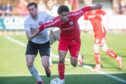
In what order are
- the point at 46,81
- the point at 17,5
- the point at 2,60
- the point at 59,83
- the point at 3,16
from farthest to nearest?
1. the point at 17,5
2. the point at 3,16
3. the point at 2,60
4. the point at 46,81
5. the point at 59,83

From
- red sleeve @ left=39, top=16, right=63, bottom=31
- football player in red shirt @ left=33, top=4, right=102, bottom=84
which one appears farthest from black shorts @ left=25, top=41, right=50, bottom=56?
red sleeve @ left=39, top=16, right=63, bottom=31

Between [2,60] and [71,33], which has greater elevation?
[71,33]

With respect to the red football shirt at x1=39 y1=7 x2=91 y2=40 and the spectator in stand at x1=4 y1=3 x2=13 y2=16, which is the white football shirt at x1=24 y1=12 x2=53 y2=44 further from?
the spectator in stand at x1=4 y1=3 x2=13 y2=16

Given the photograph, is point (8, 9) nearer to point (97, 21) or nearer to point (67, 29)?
point (97, 21)

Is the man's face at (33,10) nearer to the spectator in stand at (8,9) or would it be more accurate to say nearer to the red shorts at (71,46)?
the red shorts at (71,46)

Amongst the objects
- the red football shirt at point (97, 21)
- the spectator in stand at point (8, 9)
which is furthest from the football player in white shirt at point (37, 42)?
the spectator in stand at point (8, 9)

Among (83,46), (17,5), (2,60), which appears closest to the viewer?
(2,60)

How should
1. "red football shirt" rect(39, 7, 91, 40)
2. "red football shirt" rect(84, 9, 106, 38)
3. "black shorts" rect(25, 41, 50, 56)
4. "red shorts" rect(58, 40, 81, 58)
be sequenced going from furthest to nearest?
"red football shirt" rect(84, 9, 106, 38), "red shorts" rect(58, 40, 81, 58), "black shorts" rect(25, 41, 50, 56), "red football shirt" rect(39, 7, 91, 40)

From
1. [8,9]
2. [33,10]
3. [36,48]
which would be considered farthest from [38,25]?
[8,9]

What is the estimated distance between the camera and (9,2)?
38375 millimetres

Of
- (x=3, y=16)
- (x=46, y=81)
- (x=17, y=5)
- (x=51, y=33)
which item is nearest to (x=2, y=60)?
(x=51, y=33)

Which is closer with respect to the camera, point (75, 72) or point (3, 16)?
point (75, 72)

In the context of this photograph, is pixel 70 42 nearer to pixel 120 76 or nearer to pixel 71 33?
pixel 71 33

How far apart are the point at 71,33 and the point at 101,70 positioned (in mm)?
3728
